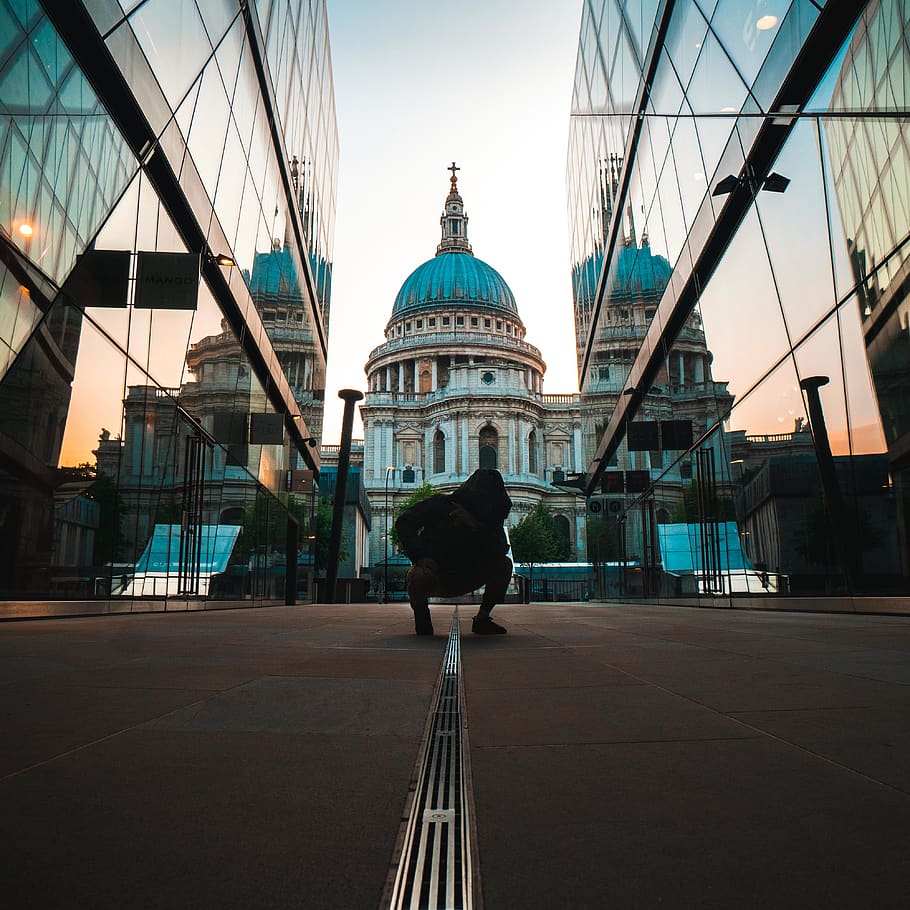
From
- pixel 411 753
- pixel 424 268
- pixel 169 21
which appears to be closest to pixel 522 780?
pixel 411 753

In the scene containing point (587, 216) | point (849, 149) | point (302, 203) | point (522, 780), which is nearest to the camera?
point (522, 780)

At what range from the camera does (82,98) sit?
8.23 m

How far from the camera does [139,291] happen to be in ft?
34.1

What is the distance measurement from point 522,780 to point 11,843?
3.29ft

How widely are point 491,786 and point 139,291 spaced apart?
993 centimetres

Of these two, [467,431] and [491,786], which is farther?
[467,431]

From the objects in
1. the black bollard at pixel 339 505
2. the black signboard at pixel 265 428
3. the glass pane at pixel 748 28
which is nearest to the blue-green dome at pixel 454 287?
the black bollard at pixel 339 505

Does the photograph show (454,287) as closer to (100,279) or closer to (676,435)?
(676,435)

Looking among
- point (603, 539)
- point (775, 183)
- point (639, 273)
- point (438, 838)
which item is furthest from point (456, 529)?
point (603, 539)

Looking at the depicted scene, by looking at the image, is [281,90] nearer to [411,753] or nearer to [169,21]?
[169,21]

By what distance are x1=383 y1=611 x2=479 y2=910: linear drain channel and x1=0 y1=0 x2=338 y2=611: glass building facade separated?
21.7 feet

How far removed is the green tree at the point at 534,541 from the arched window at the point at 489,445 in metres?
10.5

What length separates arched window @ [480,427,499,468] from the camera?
286ft

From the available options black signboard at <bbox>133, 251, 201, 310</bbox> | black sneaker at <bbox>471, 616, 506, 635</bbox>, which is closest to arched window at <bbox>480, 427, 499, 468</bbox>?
black signboard at <bbox>133, 251, 201, 310</bbox>
